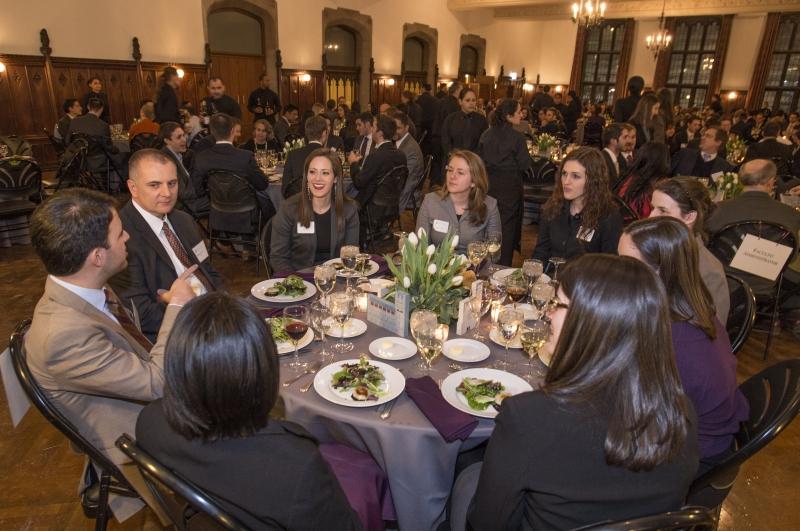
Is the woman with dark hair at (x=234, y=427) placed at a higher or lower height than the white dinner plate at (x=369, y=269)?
higher

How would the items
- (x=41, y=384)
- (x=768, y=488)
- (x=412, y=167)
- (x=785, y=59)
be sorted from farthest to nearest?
(x=785, y=59) < (x=412, y=167) < (x=768, y=488) < (x=41, y=384)

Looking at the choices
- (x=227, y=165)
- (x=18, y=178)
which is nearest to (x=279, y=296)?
(x=227, y=165)

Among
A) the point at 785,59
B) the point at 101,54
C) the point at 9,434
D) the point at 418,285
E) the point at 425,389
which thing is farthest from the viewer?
the point at 785,59

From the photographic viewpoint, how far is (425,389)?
1.70 m

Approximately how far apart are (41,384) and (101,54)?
9679 millimetres

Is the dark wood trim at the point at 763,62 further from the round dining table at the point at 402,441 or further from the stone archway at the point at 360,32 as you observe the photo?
the round dining table at the point at 402,441

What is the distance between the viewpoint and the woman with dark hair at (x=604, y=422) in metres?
1.12

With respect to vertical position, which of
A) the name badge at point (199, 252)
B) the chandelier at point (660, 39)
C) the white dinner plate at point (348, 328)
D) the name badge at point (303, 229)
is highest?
the chandelier at point (660, 39)

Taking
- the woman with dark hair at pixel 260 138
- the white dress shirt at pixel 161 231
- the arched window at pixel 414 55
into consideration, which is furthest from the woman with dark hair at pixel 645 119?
the arched window at pixel 414 55

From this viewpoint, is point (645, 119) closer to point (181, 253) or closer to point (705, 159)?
point (705, 159)

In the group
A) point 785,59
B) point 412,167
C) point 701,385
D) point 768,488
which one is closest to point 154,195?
point 701,385

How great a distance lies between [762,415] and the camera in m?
1.68

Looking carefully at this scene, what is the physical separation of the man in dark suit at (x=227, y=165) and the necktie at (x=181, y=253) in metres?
2.11

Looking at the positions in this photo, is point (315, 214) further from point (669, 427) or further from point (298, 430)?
point (669, 427)
